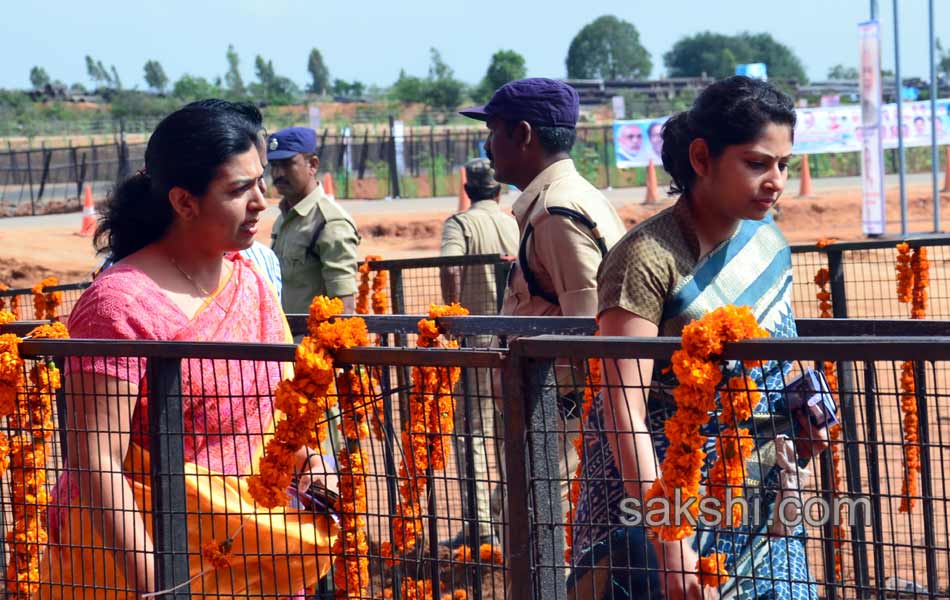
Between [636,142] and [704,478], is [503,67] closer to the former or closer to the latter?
[636,142]

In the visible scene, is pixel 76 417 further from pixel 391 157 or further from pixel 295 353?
pixel 391 157

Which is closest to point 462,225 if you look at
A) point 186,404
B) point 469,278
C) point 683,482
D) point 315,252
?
point 469,278

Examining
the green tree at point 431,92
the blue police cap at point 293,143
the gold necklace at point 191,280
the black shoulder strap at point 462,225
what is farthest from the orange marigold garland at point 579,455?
the green tree at point 431,92

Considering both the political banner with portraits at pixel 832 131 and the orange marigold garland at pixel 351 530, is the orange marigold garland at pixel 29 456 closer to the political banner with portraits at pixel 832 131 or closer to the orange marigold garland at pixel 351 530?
the orange marigold garland at pixel 351 530

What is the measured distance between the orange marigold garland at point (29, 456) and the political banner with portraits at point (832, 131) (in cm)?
2258

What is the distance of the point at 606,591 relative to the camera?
8.98ft

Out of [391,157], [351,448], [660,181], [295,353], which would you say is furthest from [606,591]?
[660,181]

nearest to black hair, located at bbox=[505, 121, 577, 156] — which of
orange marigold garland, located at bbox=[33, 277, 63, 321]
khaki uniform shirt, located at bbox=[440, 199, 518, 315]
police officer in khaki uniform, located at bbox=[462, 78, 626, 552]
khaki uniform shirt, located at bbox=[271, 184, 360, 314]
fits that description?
police officer in khaki uniform, located at bbox=[462, 78, 626, 552]

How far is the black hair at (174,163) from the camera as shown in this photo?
9.46 feet

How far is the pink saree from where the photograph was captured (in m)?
2.80

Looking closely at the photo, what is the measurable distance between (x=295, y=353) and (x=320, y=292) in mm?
3741

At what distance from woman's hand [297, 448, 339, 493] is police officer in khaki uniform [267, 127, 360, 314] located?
3140 millimetres

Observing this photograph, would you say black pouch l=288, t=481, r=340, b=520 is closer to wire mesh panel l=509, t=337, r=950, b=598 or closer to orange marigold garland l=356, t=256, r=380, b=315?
wire mesh panel l=509, t=337, r=950, b=598

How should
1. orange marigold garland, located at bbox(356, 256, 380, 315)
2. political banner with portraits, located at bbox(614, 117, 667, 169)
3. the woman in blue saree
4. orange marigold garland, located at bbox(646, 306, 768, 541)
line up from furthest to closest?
political banner with portraits, located at bbox(614, 117, 667, 169)
orange marigold garland, located at bbox(356, 256, 380, 315)
the woman in blue saree
orange marigold garland, located at bbox(646, 306, 768, 541)
